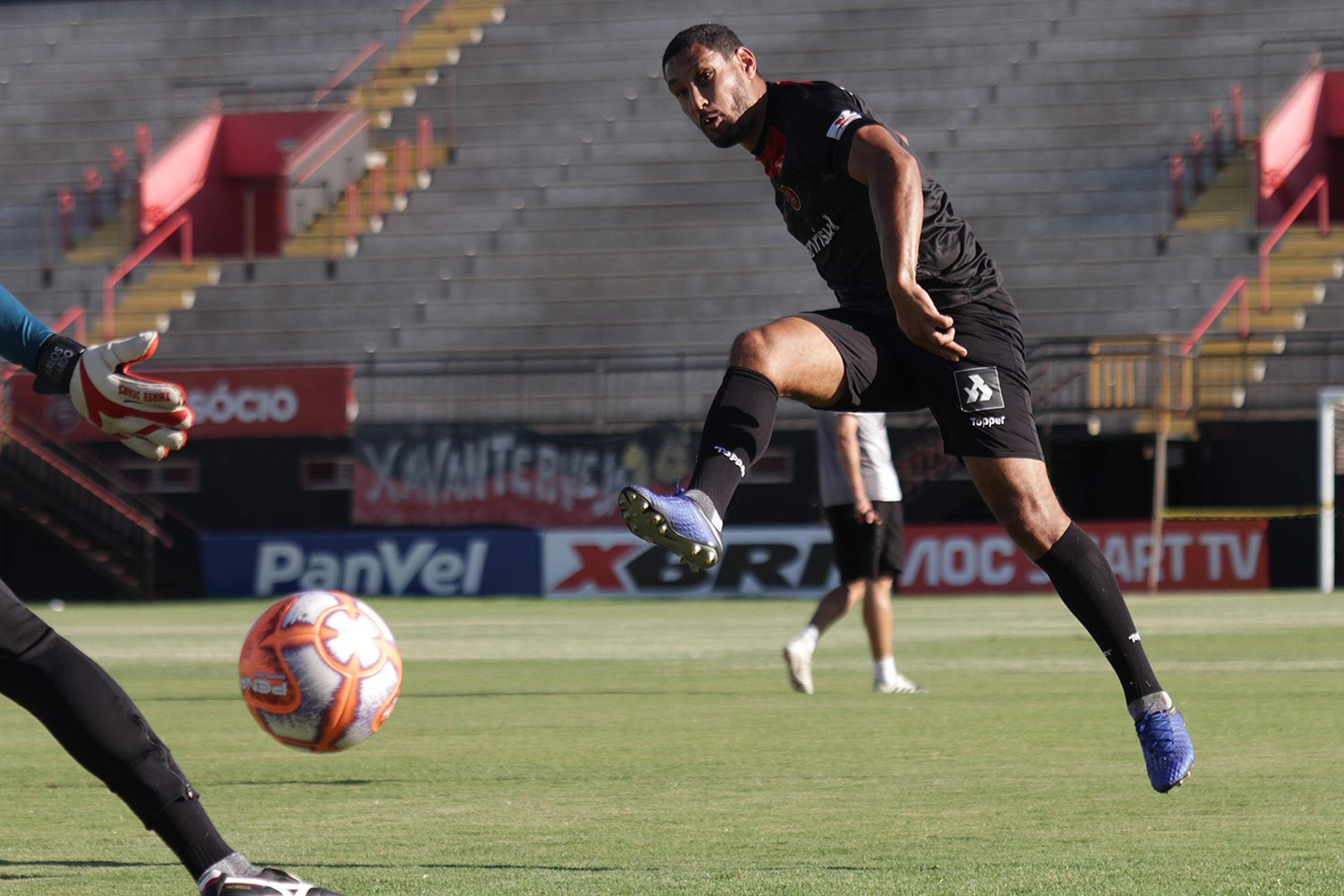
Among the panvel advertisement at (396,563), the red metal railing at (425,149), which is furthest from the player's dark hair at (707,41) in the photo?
the red metal railing at (425,149)

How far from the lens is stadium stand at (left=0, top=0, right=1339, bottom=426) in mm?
28000

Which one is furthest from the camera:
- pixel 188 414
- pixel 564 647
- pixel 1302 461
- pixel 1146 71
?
pixel 1146 71

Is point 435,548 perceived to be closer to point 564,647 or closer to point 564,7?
point 564,647

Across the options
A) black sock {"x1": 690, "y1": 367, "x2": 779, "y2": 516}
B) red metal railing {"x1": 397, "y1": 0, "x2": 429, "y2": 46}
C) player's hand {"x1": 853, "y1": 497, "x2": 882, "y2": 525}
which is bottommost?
player's hand {"x1": 853, "y1": 497, "x2": 882, "y2": 525}

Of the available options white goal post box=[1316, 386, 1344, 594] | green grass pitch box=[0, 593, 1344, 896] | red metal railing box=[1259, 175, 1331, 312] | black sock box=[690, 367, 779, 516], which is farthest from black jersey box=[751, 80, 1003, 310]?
red metal railing box=[1259, 175, 1331, 312]

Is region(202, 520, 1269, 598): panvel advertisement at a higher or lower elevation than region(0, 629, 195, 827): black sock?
lower

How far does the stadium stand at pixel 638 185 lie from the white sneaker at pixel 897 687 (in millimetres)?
14154

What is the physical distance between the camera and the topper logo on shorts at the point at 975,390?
5.96 m

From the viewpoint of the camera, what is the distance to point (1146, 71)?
32594 mm

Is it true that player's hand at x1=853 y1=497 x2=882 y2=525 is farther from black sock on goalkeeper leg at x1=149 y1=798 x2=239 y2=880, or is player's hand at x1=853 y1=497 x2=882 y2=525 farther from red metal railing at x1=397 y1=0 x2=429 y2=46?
red metal railing at x1=397 y1=0 x2=429 y2=46

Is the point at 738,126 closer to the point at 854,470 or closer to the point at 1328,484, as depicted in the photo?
the point at 854,470

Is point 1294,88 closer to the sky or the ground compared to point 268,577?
closer to the sky

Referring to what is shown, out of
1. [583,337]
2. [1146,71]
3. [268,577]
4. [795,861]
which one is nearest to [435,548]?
[268,577]

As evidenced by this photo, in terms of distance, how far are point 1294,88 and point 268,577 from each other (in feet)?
53.2
